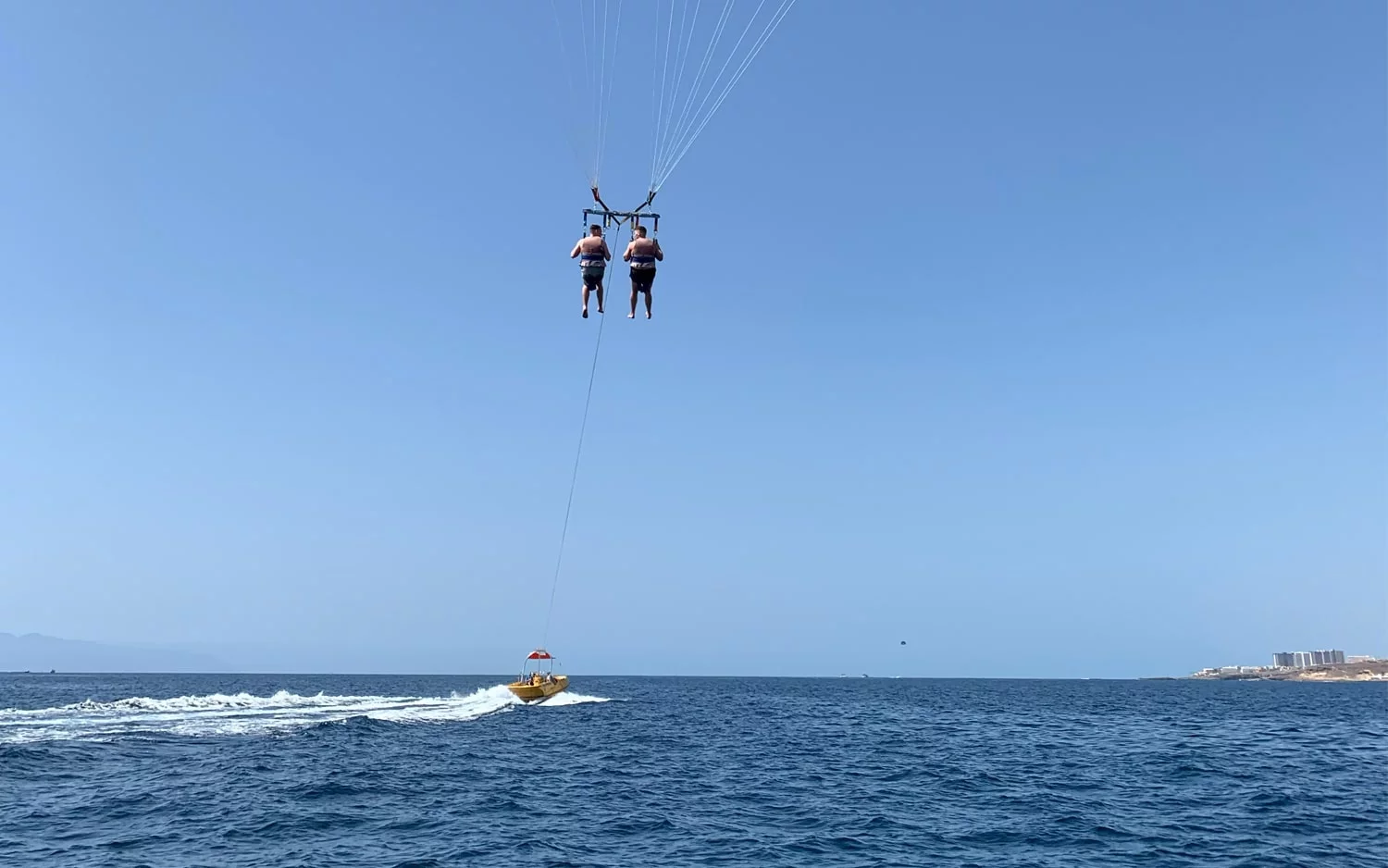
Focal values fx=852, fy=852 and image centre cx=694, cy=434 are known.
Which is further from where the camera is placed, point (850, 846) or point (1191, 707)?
point (1191, 707)

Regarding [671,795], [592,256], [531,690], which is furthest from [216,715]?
[592,256]

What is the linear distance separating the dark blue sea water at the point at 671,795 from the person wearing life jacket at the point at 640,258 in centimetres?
1301

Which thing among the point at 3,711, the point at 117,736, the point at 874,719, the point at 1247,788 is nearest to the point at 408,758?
the point at 117,736

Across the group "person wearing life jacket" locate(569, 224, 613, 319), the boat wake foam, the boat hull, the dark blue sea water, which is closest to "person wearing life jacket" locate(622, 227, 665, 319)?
"person wearing life jacket" locate(569, 224, 613, 319)

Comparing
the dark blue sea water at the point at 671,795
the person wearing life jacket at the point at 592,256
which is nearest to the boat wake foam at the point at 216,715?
the dark blue sea water at the point at 671,795

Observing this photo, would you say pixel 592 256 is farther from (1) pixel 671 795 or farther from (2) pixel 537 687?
(2) pixel 537 687

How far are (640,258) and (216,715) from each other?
48.7 m

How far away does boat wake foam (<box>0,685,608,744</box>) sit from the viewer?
43.2m

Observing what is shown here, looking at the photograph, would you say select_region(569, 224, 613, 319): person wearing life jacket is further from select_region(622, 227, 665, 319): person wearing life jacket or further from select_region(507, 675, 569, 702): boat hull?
select_region(507, 675, 569, 702): boat hull

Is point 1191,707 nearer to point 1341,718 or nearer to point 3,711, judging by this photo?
point 1341,718

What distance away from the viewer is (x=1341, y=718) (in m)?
64.6

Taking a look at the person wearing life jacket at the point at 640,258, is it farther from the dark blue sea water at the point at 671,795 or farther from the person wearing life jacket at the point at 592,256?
the dark blue sea water at the point at 671,795

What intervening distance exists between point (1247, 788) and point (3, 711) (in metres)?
73.5

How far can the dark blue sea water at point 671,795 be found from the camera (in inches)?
788
